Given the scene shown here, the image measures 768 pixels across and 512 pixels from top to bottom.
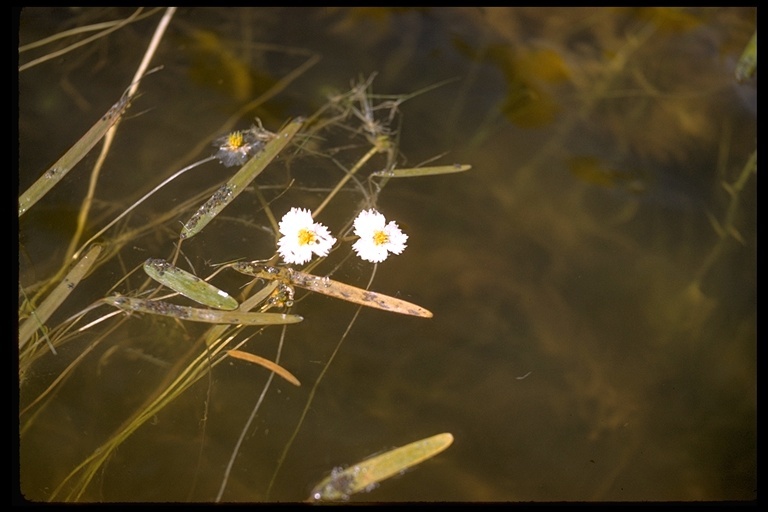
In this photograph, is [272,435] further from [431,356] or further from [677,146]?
[677,146]

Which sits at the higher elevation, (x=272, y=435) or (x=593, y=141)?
(x=593, y=141)

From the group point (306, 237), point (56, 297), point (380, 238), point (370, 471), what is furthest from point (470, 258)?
point (56, 297)

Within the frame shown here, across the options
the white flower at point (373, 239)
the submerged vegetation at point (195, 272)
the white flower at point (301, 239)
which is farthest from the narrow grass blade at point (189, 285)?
the white flower at point (373, 239)

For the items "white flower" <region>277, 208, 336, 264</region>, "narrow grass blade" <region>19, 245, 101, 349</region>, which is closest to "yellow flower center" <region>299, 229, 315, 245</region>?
"white flower" <region>277, 208, 336, 264</region>

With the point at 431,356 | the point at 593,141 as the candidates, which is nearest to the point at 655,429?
the point at 431,356

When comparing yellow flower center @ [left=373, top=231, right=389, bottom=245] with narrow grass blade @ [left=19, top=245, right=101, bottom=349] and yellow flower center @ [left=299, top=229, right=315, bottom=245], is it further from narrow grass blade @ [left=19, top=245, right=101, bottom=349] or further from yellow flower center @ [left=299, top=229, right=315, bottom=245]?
narrow grass blade @ [left=19, top=245, right=101, bottom=349]

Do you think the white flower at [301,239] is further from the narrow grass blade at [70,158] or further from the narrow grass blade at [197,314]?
the narrow grass blade at [70,158]
